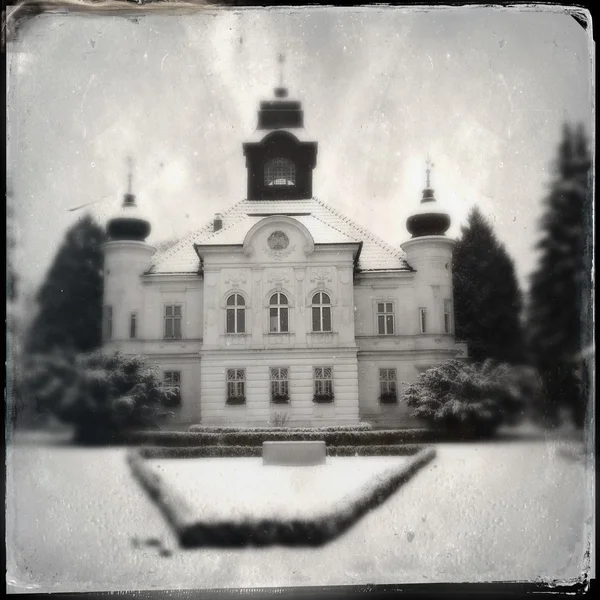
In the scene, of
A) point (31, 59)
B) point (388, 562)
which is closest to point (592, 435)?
point (388, 562)

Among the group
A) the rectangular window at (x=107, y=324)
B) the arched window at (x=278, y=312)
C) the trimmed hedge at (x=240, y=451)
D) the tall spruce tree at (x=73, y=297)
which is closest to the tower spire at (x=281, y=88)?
the arched window at (x=278, y=312)

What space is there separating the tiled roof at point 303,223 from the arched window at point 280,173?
141 millimetres

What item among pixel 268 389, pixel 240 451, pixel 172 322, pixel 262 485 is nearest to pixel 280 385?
pixel 268 389

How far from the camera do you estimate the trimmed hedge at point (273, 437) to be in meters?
4.69

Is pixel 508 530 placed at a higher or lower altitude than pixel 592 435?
lower

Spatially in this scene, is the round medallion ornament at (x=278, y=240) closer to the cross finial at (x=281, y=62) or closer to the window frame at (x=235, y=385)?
the window frame at (x=235, y=385)

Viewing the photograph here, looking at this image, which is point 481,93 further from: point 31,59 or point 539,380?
point 31,59

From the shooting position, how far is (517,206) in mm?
4758

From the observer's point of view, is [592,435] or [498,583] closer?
[498,583]

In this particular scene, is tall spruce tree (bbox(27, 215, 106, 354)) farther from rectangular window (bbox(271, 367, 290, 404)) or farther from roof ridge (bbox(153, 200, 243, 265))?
rectangular window (bbox(271, 367, 290, 404))

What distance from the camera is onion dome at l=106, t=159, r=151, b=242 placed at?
470 cm

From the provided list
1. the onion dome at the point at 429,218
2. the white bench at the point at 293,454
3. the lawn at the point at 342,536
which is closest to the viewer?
the lawn at the point at 342,536

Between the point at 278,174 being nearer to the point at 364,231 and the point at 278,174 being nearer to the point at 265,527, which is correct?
the point at 364,231

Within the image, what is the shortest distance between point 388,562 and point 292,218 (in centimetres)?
244
